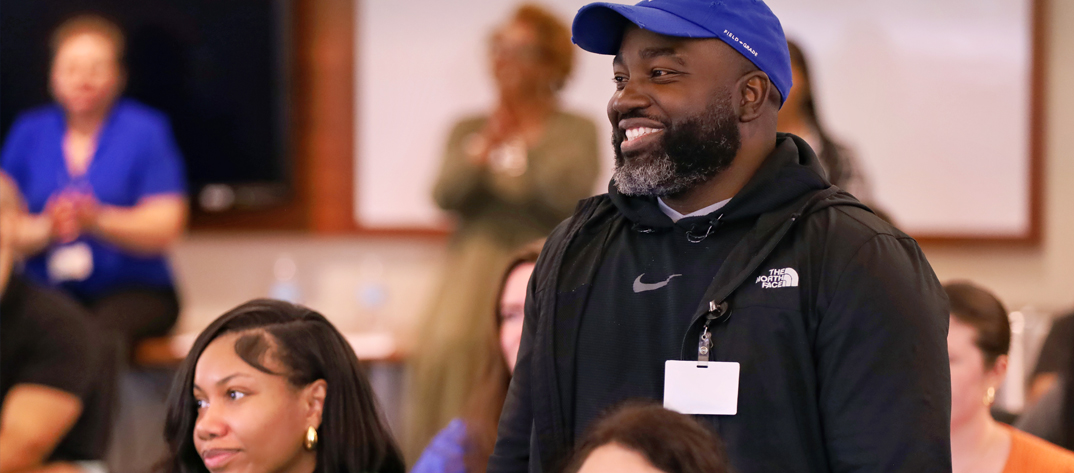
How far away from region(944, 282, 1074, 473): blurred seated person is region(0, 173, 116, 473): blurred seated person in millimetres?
2109

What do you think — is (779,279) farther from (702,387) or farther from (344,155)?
(344,155)

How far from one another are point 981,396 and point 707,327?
1055 millimetres

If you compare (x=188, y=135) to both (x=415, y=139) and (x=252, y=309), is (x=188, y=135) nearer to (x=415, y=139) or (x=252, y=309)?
(x=415, y=139)

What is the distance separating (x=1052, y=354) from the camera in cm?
288

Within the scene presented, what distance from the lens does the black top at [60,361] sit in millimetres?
2650

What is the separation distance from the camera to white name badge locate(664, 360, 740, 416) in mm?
1272

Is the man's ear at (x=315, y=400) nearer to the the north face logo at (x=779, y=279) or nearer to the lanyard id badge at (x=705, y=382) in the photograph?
the lanyard id badge at (x=705, y=382)

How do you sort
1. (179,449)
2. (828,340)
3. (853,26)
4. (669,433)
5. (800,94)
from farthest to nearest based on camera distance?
(853,26), (800,94), (179,449), (828,340), (669,433)

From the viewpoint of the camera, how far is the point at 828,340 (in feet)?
4.13

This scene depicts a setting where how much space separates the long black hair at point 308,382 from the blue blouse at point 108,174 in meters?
2.01

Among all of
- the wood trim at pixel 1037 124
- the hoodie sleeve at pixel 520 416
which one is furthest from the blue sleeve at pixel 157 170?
the wood trim at pixel 1037 124

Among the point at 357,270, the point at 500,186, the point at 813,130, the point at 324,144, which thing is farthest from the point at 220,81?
the point at 813,130

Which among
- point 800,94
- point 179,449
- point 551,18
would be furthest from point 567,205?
point 179,449

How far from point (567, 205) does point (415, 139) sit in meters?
1.21
